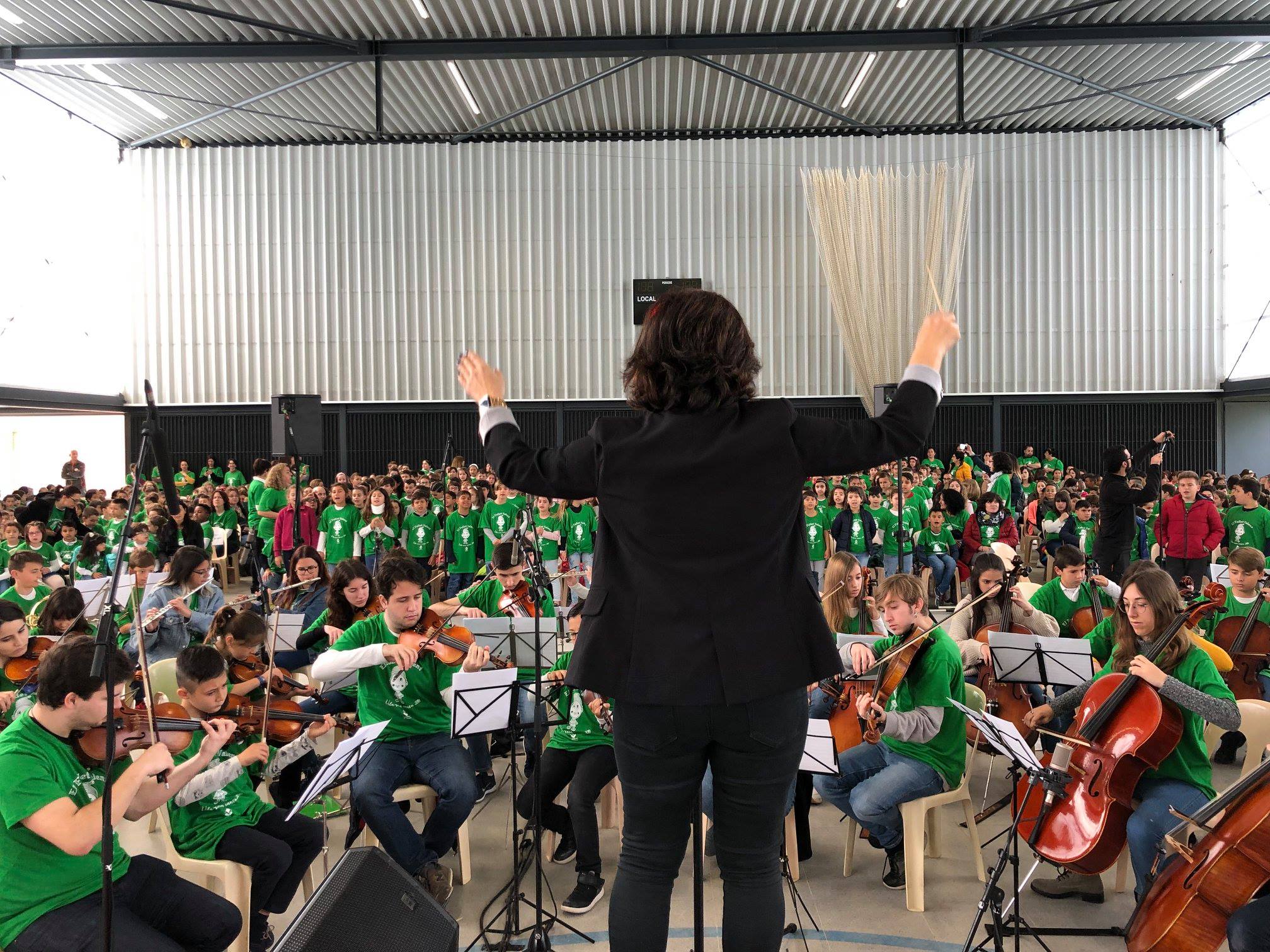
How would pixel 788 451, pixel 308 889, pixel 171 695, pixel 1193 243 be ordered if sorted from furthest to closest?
pixel 1193 243, pixel 171 695, pixel 308 889, pixel 788 451

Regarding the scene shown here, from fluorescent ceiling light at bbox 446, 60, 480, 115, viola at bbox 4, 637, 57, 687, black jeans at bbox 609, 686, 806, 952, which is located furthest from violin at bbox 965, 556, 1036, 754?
fluorescent ceiling light at bbox 446, 60, 480, 115

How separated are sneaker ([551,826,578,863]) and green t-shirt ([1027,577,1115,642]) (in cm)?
319

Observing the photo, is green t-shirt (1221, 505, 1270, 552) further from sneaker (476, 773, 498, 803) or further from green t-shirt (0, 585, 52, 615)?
green t-shirt (0, 585, 52, 615)

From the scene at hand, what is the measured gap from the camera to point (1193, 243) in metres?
19.2

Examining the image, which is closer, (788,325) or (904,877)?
(904,877)

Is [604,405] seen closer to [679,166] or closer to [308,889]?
[679,166]

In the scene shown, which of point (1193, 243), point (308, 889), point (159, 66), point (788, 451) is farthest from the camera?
point (1193, 243)

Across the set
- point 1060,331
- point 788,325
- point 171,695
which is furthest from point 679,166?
point 171,695

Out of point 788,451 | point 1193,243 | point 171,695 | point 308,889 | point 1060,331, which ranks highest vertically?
point 1193,243

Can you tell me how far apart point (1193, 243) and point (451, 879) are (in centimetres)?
2001

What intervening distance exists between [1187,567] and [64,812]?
9.56 m

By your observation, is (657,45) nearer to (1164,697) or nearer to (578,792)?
(578,792)

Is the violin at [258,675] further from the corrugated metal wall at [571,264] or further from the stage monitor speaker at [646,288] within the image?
the stage monitor speaker at [646,288]

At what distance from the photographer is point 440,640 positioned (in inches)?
182
